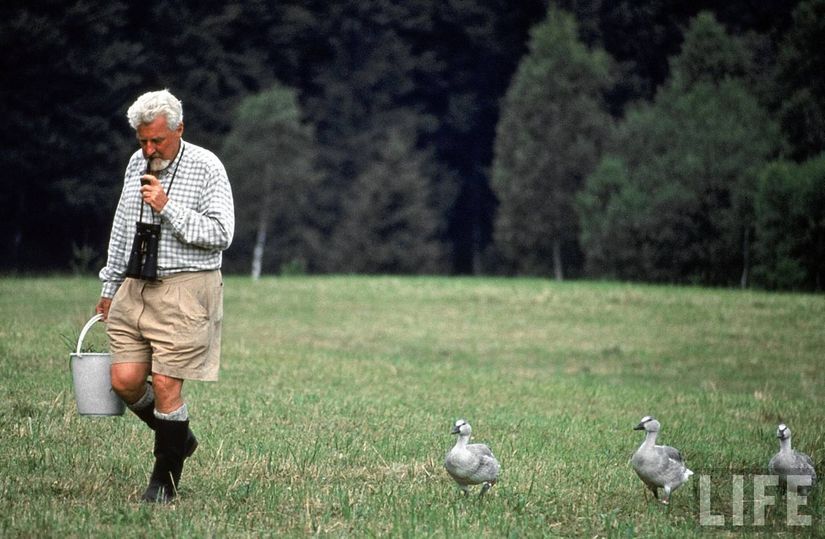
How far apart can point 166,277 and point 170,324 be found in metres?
0.33

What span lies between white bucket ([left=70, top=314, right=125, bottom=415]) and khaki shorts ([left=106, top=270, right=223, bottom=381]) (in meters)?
Answer: 0.15

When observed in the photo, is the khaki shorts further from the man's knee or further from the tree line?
the tree line

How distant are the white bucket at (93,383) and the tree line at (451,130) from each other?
2788 cm

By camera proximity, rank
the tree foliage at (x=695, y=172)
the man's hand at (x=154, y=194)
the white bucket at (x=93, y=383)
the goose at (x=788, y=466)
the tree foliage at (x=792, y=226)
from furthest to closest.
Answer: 1. the tree foliage at (x=695, y=172)
2. the tree foliage at (x=792, y=226)
3. the goose at (x=788, y=466)
4. the white bucket at (x=93, y=383)
5. the man's hand at (x=154, y=194)

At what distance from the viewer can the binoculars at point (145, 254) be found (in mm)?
7625

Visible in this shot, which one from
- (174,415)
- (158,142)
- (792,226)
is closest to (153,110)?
(158,142)

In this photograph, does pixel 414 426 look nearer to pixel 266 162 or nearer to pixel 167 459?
pixel 167 459

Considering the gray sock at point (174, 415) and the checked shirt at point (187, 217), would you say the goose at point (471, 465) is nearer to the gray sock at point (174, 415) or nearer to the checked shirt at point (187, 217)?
the gray sock at point (174, 415)

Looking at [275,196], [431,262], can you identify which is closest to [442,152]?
[431,262]

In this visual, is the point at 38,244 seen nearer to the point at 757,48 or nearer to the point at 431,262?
the point at 431,262

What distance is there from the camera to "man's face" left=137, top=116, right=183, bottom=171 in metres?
7.66

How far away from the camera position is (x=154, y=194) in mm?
7477

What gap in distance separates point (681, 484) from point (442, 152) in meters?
69.9

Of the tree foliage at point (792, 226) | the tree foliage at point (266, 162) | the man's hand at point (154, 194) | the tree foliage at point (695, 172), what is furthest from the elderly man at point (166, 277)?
the tree foliage at point (266, 162)
